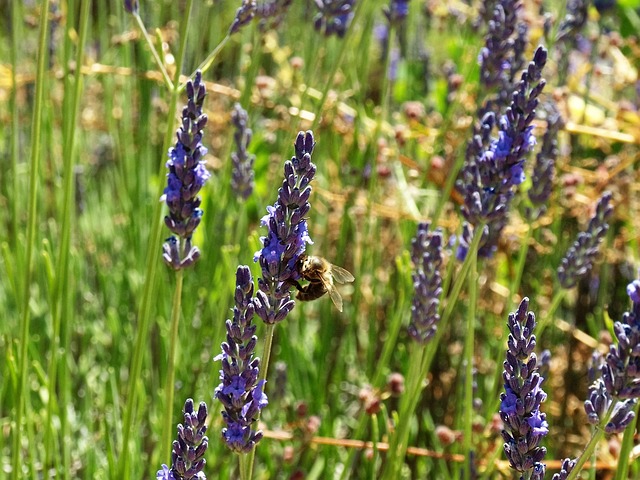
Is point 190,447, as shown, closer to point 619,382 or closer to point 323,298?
point 619,382

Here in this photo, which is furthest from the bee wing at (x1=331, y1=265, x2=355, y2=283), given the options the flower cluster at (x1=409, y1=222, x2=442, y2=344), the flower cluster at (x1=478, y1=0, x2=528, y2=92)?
the flower cluster at (x1=478, y1=0, x2=528, y2=92)

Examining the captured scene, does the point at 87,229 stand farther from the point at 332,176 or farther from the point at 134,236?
the point at 332,176

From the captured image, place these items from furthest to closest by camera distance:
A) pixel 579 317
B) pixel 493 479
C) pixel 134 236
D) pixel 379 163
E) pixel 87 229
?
pixel 87 229 → pixel 379 163 → pixel 579 317 → pixel 134 236 → pixel 493 479

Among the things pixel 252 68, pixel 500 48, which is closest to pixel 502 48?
pixel 500 48

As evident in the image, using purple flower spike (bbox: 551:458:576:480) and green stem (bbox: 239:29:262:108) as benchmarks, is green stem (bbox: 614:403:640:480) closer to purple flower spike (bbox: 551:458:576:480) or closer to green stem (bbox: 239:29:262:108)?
purple flower spike (bbox: 551:458:576:480)

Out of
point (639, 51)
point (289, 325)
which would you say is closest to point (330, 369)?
point (289, 325)

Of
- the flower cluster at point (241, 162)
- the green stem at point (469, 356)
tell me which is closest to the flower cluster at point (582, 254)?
the green stem at point (469, 356)
